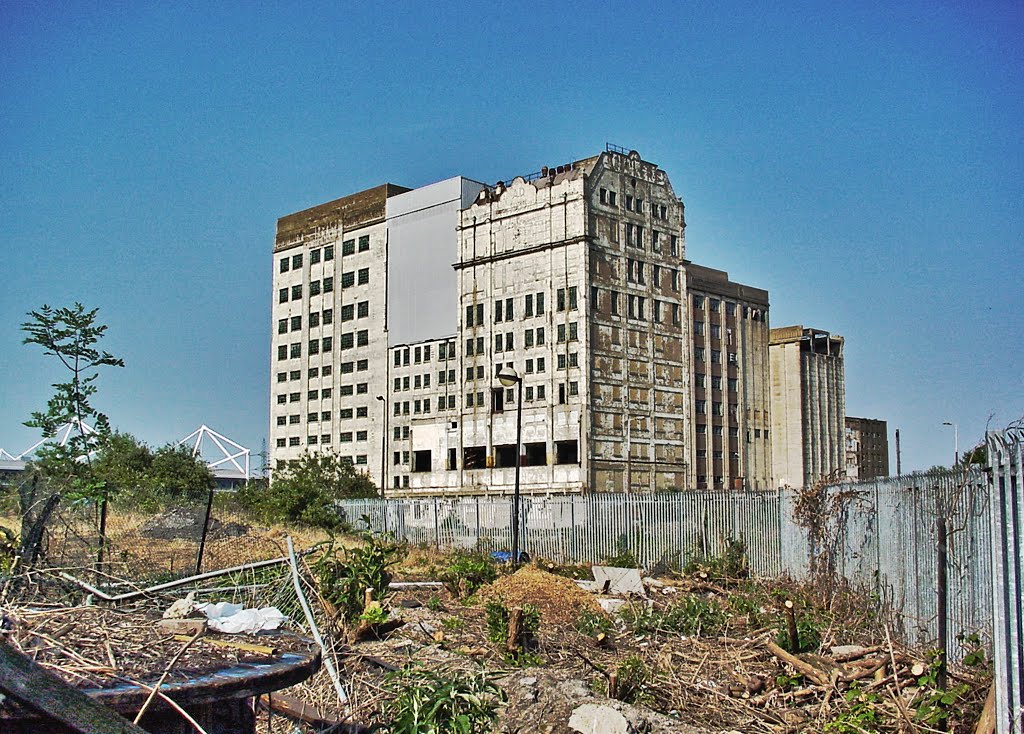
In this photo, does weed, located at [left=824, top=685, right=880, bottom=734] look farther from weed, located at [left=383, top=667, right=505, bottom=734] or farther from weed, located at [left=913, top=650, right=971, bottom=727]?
weed, located at [left=383, top=667, right=505, bottom=734]

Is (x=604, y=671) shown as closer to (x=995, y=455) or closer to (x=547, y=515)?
(x=995, y=455)

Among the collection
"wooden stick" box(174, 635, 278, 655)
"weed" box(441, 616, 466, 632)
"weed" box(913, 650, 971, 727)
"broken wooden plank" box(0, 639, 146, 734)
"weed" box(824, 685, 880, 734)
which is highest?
"broken wooden plank" box(0, 639, 146, 734)

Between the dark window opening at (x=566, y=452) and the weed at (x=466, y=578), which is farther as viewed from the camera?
the dark window opening at (x=566, y=452)

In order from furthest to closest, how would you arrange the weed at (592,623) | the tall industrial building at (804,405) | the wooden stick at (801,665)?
the tall industrial building at (804,405)
the weed at (592,623)
the wooden stick at (801,665)

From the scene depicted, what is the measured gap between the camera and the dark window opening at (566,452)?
65.6 meters

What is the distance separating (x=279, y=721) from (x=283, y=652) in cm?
245

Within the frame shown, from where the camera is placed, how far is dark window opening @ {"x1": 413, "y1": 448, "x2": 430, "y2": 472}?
7400 cm

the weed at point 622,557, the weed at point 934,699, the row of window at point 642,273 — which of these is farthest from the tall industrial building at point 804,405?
the weed at point 934,699

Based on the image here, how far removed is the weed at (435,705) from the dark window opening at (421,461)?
63936 mm

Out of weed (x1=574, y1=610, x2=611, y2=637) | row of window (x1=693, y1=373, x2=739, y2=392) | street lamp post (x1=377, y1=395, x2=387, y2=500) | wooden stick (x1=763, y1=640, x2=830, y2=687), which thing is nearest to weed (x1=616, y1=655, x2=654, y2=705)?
wooden stick (x1=763, y1=640, x2=830, y2=687)

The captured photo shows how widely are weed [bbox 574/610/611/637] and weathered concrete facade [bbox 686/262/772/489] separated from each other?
186 ft

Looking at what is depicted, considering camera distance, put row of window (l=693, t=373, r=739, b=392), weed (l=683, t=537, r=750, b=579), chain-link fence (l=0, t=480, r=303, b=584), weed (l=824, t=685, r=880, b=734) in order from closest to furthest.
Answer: weed (l=824, t=685, r=880, b=734) → chain-link fence (l=0, t=480, r=303, b=584) → weed (l=683, t=537, r=750, b=579) → row of window (l=693, t=373, r=739, b=392)

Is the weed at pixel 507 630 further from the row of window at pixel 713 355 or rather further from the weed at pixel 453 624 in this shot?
the row of window at pixel 713 355

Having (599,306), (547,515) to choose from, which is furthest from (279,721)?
(599,306)
